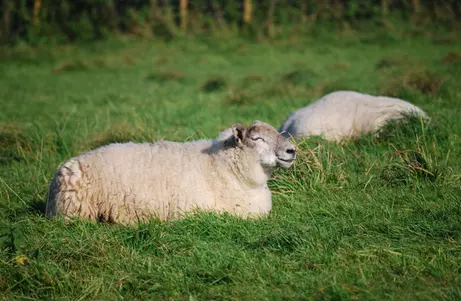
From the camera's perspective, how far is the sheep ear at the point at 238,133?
18.7 ft

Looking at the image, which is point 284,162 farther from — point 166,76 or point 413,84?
point 166,76

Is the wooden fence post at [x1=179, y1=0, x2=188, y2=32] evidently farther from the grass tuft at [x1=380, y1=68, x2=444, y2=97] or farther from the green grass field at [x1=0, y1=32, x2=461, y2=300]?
the grass tuft at [x1=380, y1=68, x2=444, y2=97]

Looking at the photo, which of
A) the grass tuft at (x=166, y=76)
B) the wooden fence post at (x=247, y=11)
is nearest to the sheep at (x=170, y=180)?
the grass tuft at (x=166, y=76)

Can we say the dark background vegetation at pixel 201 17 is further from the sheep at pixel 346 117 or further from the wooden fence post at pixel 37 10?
the sheep at pixel 346 117

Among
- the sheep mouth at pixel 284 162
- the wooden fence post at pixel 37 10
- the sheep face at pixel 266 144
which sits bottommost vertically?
the wooden fence post at pixel 37 10

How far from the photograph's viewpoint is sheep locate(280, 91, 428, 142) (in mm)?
7598

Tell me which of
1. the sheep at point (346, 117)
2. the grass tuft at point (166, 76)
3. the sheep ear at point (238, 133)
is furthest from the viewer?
the grass tuft at point (166, 76)

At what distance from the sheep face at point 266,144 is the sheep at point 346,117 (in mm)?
1797

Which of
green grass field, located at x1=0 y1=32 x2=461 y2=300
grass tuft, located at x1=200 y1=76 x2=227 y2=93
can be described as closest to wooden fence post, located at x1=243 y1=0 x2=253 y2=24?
grass tuft, located at x1=200 y1=76 x2=227 y2=93

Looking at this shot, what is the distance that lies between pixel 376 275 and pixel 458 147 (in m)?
3.32

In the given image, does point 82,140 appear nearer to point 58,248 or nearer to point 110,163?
point 110,163

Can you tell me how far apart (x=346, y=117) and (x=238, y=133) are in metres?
2.46

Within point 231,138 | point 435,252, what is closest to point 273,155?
point 231,138

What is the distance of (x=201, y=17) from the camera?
67.2ft
